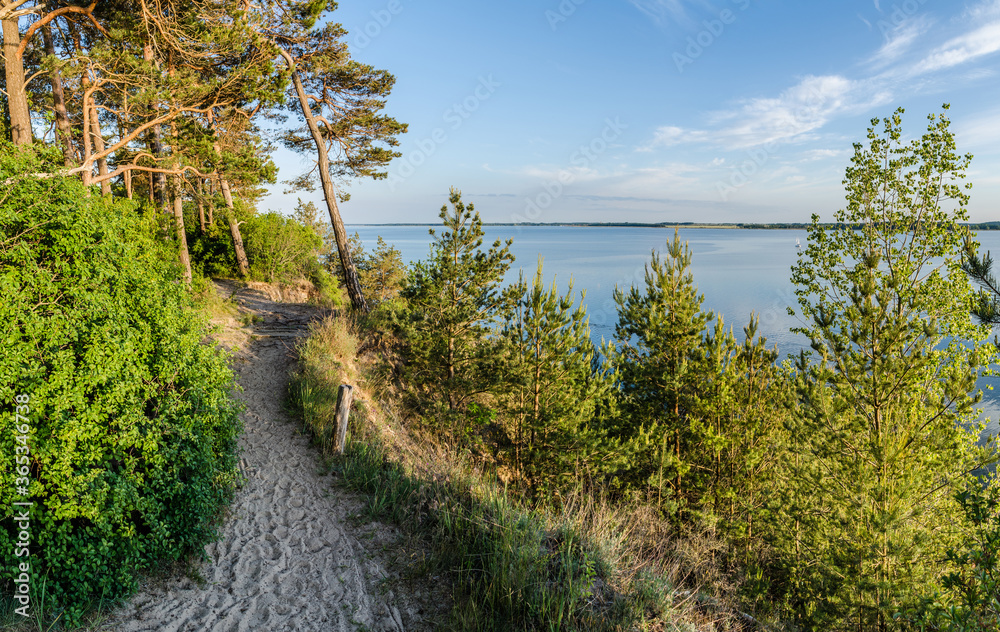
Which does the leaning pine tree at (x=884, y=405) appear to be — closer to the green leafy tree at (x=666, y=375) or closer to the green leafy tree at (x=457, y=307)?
the green leafy tree at (x=666, y=375)

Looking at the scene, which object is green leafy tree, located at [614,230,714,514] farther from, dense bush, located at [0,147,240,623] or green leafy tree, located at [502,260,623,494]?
dense bush, located at [0,147,240,623]

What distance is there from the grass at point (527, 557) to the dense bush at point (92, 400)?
2.51 m

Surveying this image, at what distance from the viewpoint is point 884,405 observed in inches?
301

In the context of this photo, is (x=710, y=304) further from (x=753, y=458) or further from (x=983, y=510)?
(x=983, y=510)

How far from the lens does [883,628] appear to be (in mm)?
7012

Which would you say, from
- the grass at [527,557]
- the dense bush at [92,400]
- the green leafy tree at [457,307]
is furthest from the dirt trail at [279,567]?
the green leafy tree at [457,307]

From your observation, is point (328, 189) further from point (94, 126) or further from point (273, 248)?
point (273, 248)

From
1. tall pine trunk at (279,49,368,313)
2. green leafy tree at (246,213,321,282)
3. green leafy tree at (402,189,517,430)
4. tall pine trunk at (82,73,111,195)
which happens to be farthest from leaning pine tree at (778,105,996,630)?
green leafy tree at (246,213,321,282)

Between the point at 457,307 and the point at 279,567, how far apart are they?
676 cm

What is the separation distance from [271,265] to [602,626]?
69.5 ft

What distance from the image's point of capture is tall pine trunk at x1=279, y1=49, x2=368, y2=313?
13477mm

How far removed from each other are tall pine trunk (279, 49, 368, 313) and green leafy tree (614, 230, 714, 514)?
8835 millimetres

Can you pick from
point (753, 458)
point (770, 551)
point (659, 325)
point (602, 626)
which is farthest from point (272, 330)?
point (770, 551)

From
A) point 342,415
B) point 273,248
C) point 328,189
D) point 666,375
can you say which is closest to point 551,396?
point 666,375
